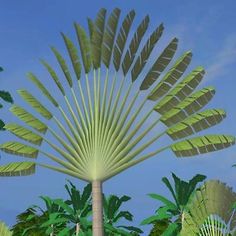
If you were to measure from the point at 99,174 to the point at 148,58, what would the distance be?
594 centimetres

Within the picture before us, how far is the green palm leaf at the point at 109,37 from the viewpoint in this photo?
27.7 m

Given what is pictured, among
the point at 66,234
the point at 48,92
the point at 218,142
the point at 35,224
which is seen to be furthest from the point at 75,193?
the point at 218,142

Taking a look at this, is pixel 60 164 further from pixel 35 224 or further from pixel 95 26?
pixel 35 224

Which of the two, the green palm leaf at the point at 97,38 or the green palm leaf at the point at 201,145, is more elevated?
the green palm leaf at the point at 97,38

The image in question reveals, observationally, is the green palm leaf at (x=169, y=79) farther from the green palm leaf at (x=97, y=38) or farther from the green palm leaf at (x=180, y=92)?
the green palm leaf at (x=97, y=38)

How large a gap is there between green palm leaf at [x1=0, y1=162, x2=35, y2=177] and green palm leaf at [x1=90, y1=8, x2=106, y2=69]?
5.35 meters

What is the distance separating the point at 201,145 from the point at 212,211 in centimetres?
741

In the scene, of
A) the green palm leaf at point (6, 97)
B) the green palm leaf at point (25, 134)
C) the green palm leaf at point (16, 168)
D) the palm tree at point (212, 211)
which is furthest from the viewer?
the green palm leaf at point (25, 134)

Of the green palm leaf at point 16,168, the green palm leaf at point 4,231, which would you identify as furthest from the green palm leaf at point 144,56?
the green palm leaf at point 4,231

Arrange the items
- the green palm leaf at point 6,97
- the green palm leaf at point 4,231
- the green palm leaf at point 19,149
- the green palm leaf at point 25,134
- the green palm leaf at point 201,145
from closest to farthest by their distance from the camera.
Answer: the green palm leaf at point 6,97 → the green palm leaf at point 201,145 → the green palm leaf at point 19,149 → the green palm leaf at point 25,134 → the green palm leaf at point 4,231

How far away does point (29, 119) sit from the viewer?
91.9 ft

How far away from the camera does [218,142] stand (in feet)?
85.4

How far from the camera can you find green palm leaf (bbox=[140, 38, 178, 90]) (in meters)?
27.6

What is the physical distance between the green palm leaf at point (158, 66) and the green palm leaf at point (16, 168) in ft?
20.0
